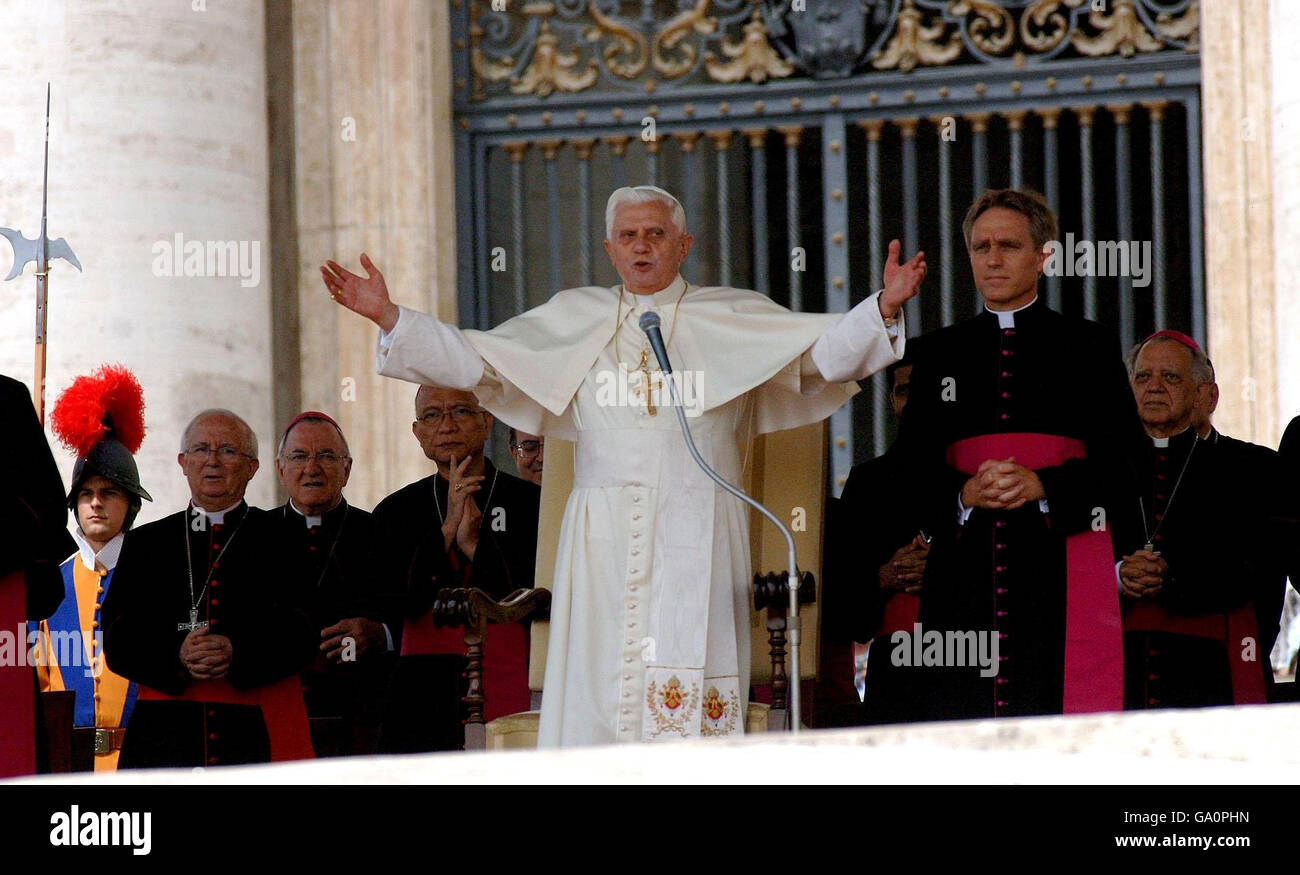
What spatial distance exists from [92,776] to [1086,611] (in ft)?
8.25

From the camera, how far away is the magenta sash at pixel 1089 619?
6.22 m

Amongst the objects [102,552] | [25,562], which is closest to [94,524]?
[102,552]

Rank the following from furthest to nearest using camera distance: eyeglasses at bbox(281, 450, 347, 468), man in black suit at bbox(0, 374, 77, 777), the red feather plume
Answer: eyeglasses at bbox(281, 450, 347, 468)
the red feather plume
man in black suit at bbox(0, 374, 77, 777)

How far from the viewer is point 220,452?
679 cm

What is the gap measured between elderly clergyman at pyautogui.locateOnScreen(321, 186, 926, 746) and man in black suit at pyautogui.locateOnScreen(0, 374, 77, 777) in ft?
2.98

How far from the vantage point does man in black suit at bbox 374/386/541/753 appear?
7125mm

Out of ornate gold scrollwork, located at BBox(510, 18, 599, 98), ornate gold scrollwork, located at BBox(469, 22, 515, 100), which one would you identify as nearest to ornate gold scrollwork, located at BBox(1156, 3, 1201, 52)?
ornate gold scrollwork, located at BBox(510, 18, 599, 98)

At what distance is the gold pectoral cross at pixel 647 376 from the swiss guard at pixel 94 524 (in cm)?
184

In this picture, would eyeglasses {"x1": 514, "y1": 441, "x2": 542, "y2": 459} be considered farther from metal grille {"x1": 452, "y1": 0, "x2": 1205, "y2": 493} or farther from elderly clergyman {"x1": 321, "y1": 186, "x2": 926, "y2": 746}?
metal grille {"x1": 452, "y1": 0, "x2": 1205, "y2": 493}

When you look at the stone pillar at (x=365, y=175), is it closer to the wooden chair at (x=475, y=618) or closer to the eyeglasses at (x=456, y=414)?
the eyeglasses at (x=456, y=414)

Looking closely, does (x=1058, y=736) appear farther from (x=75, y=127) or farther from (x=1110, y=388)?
(x=75, y=127)

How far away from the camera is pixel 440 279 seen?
9219 millimetres
